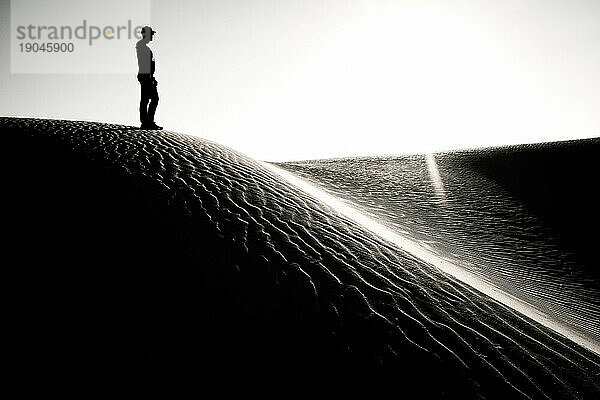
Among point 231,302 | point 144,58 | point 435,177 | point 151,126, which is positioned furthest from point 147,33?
point 435,177

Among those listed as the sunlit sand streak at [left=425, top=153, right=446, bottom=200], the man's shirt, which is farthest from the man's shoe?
the sunlit sand streak at [left=425, top=153, right=446, bottom=200]

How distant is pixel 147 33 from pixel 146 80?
690 mm

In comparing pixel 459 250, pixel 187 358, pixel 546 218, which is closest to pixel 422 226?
pixel 459 250

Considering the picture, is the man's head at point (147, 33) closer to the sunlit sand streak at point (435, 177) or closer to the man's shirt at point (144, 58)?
the man's shirt at point (144, 58)

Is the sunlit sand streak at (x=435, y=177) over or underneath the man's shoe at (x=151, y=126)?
underneath

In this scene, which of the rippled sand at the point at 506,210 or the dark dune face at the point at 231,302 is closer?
the dark dune face at the point at 231,302

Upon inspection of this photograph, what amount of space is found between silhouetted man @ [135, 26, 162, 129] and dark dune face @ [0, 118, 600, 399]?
2.58 metres

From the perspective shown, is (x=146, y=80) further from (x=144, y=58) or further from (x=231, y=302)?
(x=231, y=302)

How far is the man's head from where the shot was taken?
16.7 feet

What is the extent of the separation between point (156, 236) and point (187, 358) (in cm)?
107

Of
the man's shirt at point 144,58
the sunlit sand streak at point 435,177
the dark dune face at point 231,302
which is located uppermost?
the man's shirt at point 144,58

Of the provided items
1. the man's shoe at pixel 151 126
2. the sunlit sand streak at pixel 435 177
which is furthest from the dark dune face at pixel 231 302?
the sunlit sand streak at pixel 435 177

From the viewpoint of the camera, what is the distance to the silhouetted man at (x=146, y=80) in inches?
206

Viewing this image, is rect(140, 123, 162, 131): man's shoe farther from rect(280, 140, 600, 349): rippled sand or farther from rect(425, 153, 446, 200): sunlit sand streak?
rect(425, 153, 446, 200): sunlit sand streak
